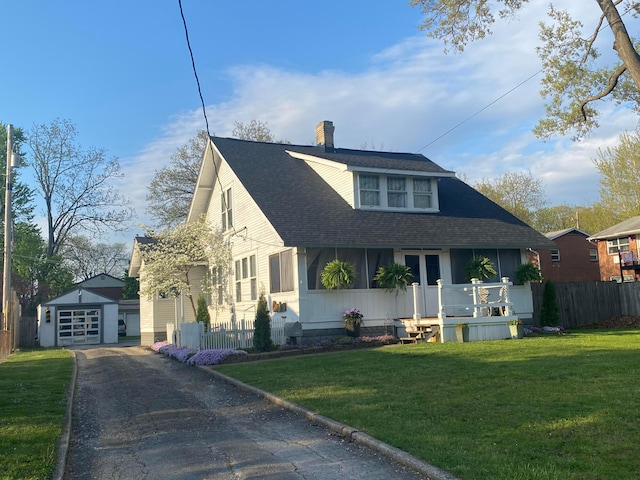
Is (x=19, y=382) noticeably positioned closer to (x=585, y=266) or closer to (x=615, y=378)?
(x=615, y=378)

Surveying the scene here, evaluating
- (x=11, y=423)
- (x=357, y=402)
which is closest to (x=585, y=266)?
(x=357, y=402)

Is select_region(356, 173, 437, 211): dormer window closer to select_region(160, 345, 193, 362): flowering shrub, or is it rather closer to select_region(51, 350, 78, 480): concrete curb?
select_region(160, 345, 193, 362): flowering shrub

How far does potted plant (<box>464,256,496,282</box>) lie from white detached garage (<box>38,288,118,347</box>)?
78.4 ft

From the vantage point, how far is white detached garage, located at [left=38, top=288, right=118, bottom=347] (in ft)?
108

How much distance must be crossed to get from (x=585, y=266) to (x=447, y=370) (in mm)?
39036

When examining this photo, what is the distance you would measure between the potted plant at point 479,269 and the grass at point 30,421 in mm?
12701

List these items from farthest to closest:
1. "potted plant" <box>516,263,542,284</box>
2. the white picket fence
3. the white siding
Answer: "potted plant" <box>516,263,542,284</box>
the white siding
the white picket fence

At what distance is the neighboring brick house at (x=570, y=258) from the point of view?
43781 millimetres

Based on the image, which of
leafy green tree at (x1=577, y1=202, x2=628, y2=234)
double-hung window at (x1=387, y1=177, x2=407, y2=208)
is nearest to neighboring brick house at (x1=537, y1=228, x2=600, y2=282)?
leafy green tree at (x1=577, y1=202, x2=628, y2=234)

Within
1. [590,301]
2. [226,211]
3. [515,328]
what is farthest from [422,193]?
[590,301]

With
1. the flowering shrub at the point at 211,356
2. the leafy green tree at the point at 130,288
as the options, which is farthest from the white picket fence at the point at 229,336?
the leafy green tree at the point at 130,288

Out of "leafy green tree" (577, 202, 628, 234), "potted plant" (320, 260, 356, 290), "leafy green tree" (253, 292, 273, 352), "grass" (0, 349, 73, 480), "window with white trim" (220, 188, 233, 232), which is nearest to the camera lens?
"grass" (0, 349, 73, 480)

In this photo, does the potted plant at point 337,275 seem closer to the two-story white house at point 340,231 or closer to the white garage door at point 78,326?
the two-story white house at point 340,231

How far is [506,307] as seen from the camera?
17.2 meters
